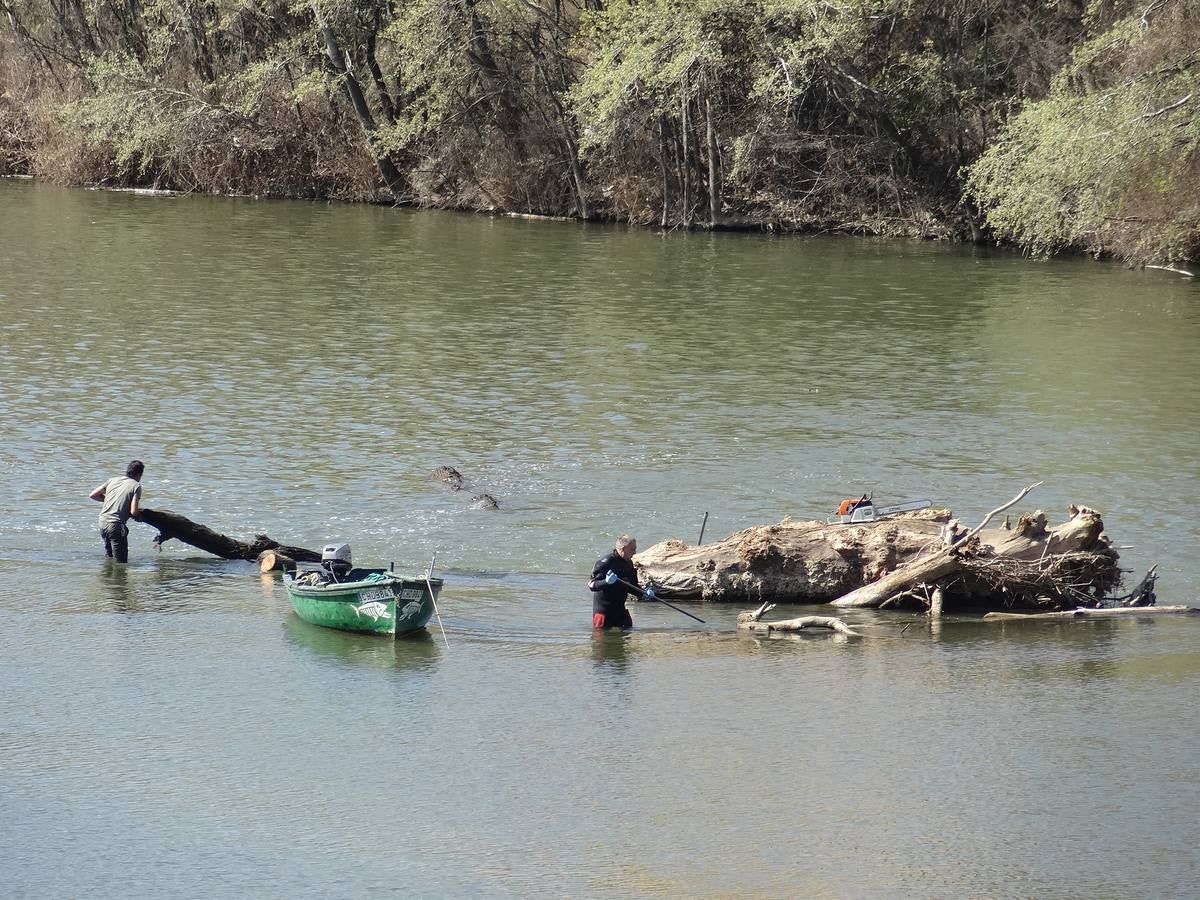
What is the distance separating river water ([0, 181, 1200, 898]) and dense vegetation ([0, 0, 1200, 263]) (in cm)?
401

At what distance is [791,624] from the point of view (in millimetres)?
15867

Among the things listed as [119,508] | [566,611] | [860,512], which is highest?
[860,512]

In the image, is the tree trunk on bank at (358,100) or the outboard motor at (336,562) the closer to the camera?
the outboard motor at (336,562)

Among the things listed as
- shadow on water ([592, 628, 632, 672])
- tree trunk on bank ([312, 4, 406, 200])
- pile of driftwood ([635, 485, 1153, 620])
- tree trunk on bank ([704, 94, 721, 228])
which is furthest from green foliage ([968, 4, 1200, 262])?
shadow on water ([592, 628, 632, 672])

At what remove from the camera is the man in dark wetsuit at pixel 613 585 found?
15805 mm

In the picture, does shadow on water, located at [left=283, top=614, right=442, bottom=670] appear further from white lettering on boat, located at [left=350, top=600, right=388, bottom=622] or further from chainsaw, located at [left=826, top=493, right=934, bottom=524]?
chainsaw, located at [left=826, top=493, right=934, bottom=524]

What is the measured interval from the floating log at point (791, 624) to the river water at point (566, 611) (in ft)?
0.62

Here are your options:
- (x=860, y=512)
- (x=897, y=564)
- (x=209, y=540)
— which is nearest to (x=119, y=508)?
(x=209, y=540)

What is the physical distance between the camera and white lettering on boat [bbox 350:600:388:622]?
1560cm

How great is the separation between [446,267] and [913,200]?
1508cm

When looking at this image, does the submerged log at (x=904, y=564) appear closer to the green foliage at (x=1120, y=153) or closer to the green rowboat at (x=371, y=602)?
the green rowboat at (x=371, y=602)

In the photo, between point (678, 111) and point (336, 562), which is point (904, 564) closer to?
point (336, 562)

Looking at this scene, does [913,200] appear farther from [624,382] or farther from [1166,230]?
[624,382]

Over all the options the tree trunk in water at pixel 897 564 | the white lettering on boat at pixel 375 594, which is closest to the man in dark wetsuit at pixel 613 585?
the tree trunk in water at pixel 897 564
